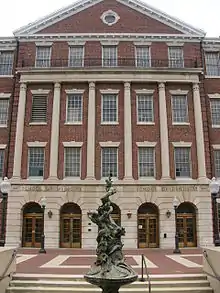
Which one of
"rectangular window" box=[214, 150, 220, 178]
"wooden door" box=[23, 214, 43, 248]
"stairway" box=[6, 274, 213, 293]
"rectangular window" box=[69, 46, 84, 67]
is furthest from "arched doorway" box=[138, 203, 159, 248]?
"stairway" box=[6, 274, 213, 293]

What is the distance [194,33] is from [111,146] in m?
12.3

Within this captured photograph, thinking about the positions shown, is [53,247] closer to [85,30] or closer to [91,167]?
[91,167]

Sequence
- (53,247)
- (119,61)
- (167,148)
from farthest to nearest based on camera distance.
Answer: (119,61) → (167,148) → (53,247)

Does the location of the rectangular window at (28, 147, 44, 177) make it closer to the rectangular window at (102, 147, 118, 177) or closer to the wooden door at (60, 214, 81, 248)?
the wooden door at (60, 214, 81, 248)

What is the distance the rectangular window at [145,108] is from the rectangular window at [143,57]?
2.87 m

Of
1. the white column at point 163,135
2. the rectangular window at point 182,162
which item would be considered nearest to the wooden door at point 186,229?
the rectangular window at point 182,162

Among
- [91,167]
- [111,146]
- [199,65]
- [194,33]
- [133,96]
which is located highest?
[194,33]

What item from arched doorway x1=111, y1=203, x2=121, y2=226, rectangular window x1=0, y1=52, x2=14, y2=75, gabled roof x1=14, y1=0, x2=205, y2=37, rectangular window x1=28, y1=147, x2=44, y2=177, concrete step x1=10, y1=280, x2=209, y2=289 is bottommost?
concrete step x1=10, y1=280, x2=209, y2=289

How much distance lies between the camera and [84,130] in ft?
88.1

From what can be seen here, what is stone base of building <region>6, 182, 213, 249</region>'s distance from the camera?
82.1ft

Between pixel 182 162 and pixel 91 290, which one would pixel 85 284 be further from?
pixel 182 162

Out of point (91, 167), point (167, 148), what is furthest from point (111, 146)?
point (167, 148)

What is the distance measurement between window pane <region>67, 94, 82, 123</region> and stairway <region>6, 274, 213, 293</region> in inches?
651

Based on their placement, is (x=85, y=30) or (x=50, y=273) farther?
(x=85, y=30)
